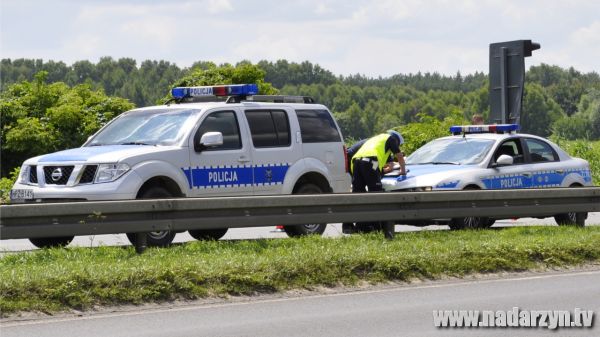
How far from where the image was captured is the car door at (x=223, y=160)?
1482cm

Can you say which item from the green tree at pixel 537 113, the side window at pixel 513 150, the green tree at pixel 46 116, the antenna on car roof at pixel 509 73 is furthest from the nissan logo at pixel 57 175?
the green tree at pixel 537 113

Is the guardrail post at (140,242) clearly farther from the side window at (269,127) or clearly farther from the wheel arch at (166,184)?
the side window at (269,127)

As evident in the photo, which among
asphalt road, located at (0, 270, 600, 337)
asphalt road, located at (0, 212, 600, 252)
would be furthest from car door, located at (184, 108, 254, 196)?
asphalt road, located at (0, 270, 600, 337)

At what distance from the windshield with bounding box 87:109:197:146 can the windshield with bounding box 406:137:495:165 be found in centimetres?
487

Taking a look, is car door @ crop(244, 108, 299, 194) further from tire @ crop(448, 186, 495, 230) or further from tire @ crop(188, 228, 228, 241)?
tire @ crop(448, 186, 495, 230)

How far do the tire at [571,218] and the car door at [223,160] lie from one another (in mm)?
4910

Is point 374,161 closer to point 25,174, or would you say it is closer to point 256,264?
point 25,174

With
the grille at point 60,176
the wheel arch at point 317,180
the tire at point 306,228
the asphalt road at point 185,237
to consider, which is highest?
the grille at point 60,176

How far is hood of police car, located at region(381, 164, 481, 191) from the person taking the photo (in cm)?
1712

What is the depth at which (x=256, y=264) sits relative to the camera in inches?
451

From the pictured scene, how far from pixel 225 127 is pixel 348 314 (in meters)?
6.06

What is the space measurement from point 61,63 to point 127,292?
560ft

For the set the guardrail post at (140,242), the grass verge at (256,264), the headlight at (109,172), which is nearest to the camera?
the grass verge at (256,264)

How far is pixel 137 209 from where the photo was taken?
12414mm
